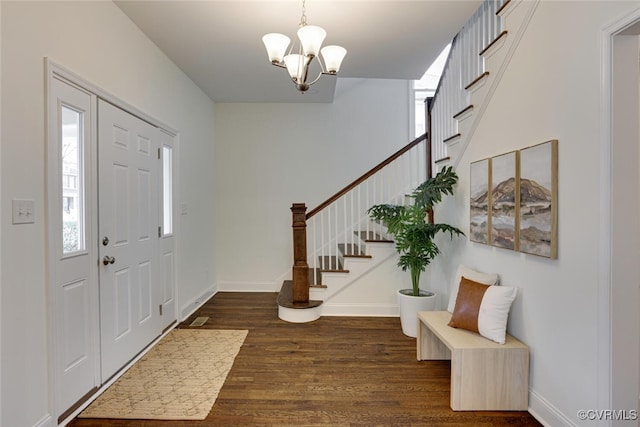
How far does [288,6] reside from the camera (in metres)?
2.38

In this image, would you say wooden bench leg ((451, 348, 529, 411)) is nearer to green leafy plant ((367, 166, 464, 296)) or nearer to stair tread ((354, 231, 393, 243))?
green leafy plant ((367, 166, 464, 296))

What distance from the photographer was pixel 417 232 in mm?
3047

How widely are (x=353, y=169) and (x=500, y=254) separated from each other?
9.40 feet

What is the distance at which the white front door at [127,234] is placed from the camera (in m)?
2.30

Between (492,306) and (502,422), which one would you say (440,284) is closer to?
(492,306)

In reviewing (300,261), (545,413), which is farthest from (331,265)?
(545,413)

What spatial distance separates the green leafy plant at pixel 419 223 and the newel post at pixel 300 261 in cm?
87

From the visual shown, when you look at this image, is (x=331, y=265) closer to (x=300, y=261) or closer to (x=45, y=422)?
(x=300, y=261)

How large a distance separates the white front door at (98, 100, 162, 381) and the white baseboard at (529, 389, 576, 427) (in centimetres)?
294

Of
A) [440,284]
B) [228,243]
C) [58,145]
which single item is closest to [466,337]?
[440,284]

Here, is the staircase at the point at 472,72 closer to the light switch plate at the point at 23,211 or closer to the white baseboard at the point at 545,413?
the white baseboard at the point at 545,413

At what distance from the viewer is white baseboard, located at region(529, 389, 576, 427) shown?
1738mm

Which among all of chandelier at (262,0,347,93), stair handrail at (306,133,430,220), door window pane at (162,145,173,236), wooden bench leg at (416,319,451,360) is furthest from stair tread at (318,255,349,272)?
chandelier at (262,0,347,93)

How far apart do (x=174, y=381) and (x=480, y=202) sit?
108 inches
